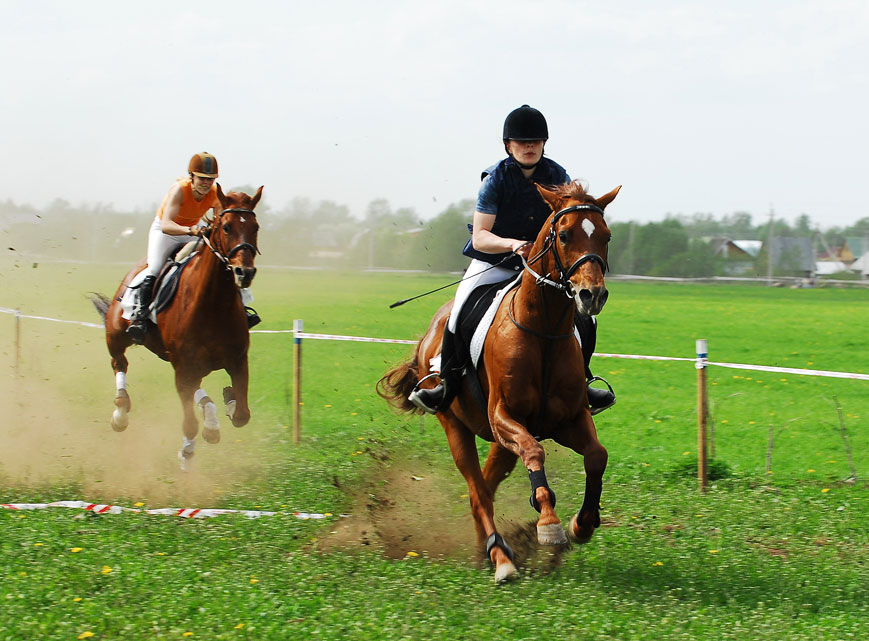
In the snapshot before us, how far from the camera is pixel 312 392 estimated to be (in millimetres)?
15641

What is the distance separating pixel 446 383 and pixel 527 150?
5.51ft

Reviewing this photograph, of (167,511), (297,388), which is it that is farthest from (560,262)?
(297,388)

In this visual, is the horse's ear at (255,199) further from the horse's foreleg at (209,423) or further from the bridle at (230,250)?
the horse's foreleg at (209,423)

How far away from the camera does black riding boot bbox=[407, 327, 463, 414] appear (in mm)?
6711

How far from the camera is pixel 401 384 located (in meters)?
7.78

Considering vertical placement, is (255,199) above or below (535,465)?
above

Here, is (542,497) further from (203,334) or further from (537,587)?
(203,334)

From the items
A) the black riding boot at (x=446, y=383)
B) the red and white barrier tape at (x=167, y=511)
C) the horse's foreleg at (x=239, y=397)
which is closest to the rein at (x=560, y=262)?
the black riding boot at (x=446, y=383)

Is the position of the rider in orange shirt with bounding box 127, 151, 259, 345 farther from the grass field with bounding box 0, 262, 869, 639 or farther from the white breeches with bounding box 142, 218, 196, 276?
the grass field with bounding box 0, 262, 869, 639

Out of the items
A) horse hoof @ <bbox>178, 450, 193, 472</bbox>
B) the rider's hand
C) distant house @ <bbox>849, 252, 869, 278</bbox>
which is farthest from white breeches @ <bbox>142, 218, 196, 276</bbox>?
distant house @ <bbox>849, 252, 869, 278</bbox>

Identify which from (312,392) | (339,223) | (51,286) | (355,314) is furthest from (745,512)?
(51,286)

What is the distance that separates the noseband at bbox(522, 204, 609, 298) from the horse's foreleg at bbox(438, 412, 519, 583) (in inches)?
56.1

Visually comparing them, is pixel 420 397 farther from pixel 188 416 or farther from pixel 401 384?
pixel 188 416

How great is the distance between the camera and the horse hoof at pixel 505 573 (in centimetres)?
580
